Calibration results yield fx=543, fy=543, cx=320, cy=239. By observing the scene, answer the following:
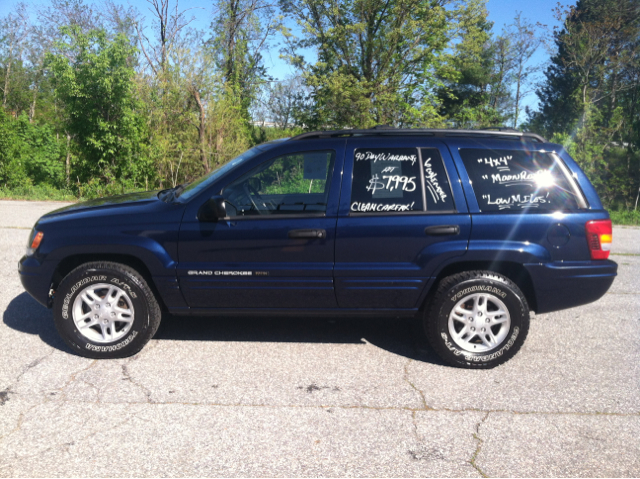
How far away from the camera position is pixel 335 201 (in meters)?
4.24

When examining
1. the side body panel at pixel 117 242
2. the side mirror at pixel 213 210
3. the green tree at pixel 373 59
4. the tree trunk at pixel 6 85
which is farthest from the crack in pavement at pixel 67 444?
the tree trunk at pixel 6 85

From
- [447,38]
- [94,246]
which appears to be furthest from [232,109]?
[94,246]

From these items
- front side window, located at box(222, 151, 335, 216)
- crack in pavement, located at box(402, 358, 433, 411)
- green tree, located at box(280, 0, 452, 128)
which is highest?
green tree, located at box(280, 0, 452, 128)

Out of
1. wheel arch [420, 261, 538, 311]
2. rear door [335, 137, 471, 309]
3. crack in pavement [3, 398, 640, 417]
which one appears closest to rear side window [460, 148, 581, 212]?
rear door [335, 137, 471, 309]

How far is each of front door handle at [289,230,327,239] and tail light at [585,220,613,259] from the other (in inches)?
81.4

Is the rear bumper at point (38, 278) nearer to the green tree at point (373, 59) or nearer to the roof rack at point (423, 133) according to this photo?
the roof rack at point (423, 133)

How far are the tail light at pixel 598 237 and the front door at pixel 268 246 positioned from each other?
200cm

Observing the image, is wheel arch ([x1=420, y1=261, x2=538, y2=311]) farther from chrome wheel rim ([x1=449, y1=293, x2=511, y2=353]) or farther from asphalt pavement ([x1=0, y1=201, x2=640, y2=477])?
asphalt pavement ([x1=0, y1=201, x2=640, y2=477])

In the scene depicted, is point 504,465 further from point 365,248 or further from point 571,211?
point 571,211

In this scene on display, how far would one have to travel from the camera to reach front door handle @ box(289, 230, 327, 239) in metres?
4.17

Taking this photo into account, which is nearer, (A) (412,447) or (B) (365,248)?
(A) (412,447)

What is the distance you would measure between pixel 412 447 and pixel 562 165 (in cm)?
258

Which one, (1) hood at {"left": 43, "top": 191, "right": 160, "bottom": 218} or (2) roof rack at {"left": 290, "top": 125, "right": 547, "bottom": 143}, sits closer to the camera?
(2) roof rack at {"left": 290, "top": 125, "right": 547, "bottom": 143}

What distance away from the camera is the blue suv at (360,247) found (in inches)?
166
